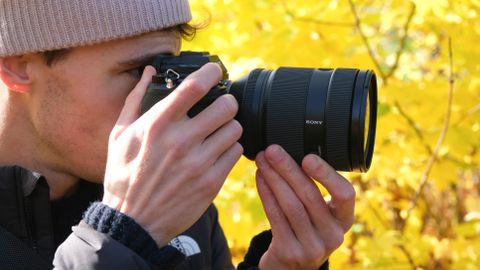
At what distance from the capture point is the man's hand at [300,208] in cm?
171

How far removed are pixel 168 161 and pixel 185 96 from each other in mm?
125

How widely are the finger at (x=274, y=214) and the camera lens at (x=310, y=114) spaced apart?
0.08m

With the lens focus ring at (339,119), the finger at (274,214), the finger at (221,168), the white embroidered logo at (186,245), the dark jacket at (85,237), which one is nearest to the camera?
the dark jacket at (85,237)

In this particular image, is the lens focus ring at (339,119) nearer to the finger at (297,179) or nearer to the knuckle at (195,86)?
the finger at (297,179)

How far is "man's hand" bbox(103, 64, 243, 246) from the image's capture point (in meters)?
1.50

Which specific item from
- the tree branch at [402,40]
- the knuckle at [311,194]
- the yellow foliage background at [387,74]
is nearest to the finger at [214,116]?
the knuckle at [311,194]

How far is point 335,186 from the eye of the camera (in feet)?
5.67

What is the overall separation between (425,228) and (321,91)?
2045 millimetres

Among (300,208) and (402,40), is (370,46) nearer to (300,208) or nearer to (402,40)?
(402,40)

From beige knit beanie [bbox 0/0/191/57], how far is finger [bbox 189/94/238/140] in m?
0.32

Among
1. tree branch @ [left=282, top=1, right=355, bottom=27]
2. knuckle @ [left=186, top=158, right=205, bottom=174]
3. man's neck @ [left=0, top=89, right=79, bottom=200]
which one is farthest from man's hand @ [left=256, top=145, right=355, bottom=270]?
tree branch @ [left=282, top=1, right=355, bottom=27]

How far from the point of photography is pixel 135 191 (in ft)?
4.90

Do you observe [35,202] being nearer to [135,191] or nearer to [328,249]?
[135,191]

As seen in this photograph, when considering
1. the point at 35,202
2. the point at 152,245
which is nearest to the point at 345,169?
the point at 152,245
